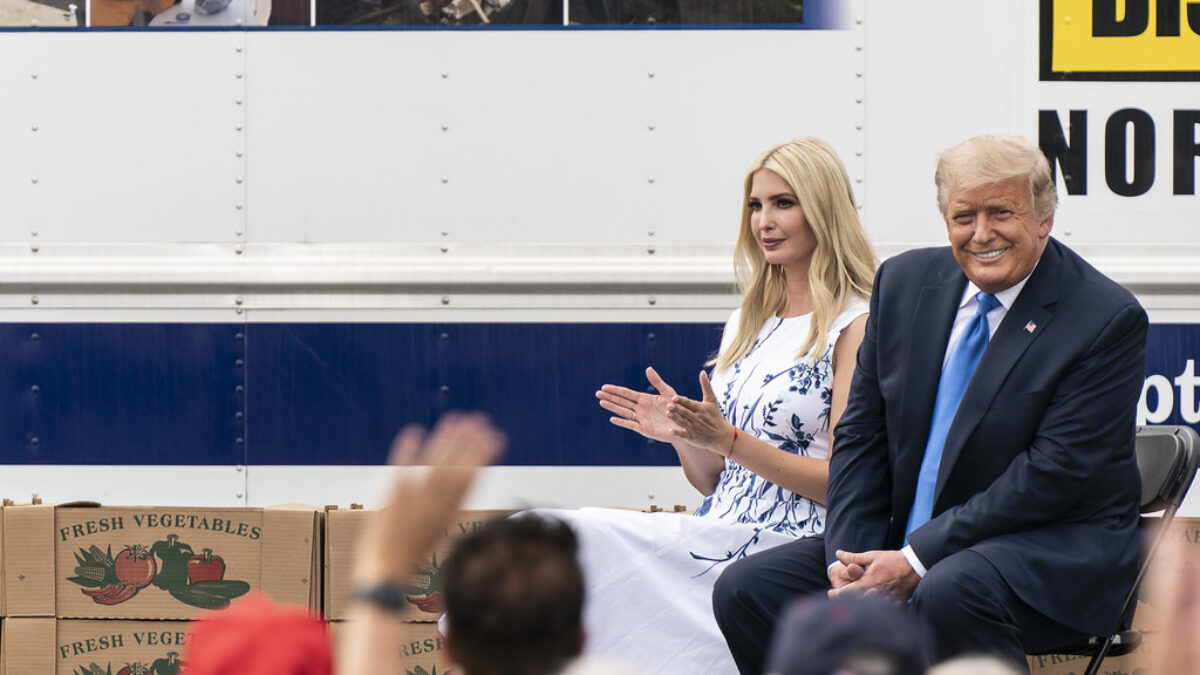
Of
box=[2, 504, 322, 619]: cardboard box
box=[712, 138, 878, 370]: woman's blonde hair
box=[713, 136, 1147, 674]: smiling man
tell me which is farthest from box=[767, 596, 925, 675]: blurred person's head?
box=[2, 504, 322, 619]: cardboard box

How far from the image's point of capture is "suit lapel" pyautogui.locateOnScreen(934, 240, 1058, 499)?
103 inches

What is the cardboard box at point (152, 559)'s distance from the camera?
11.2 feet

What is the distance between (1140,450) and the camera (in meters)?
2.93

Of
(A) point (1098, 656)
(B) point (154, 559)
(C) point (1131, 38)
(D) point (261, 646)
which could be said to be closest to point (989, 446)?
(A) point (1098, 656)

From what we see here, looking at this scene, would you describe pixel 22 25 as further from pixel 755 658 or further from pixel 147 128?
pixel 755 658

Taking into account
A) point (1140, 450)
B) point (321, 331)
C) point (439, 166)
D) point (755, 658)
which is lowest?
point (755, 658)

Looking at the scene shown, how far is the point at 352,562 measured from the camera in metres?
3.41

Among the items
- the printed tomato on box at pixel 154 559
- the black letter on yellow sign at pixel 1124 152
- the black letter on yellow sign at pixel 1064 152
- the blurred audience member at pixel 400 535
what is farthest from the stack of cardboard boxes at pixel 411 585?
the blurred audience member at pixel 400 535

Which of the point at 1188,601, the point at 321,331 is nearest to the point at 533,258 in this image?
the point at 321,331

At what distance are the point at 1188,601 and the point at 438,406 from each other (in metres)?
2.52

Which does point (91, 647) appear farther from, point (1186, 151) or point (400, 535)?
point (1186, 151)

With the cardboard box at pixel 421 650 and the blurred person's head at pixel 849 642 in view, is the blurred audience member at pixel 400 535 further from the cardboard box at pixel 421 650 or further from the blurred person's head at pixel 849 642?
the cardboard box at pixel 421 650

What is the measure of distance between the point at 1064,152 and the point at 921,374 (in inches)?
39.0

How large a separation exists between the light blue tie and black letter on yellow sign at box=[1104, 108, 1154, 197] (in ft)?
2.91
